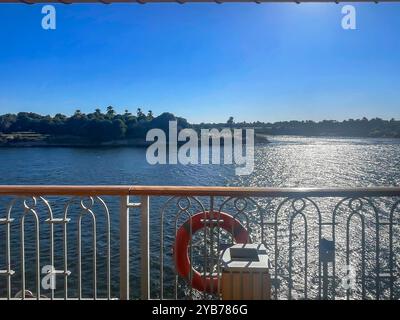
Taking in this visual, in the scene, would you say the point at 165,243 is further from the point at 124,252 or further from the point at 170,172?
the point at 170,172

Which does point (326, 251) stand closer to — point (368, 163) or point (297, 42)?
point (368, 163)

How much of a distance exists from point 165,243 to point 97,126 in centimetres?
4474

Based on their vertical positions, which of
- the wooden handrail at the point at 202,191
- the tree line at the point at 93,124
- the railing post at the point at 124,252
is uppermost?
the tree line at the point at 93,124

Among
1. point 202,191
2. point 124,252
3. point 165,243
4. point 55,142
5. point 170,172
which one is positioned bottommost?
point 165,243

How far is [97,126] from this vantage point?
57.2 meters

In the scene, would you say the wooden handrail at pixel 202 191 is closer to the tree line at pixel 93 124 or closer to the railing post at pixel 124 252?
the railing post at pixel 124 252

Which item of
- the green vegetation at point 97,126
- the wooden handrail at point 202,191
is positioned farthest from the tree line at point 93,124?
the wooden handrail at point 202,191

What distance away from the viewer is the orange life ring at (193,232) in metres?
2.47

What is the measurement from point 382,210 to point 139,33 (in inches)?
1436

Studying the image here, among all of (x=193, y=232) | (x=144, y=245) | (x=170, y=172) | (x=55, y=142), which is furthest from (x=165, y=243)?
(x=55, y=142)

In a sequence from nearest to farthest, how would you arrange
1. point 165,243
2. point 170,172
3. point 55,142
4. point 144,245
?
1. point 144,245
2. point 165,243
3. point 170,172
4. point 55,142

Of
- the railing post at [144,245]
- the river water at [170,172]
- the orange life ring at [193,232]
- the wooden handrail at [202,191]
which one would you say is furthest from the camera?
the river water at [170,172]

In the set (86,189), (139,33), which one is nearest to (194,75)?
(139,33)

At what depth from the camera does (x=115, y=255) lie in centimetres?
1421
